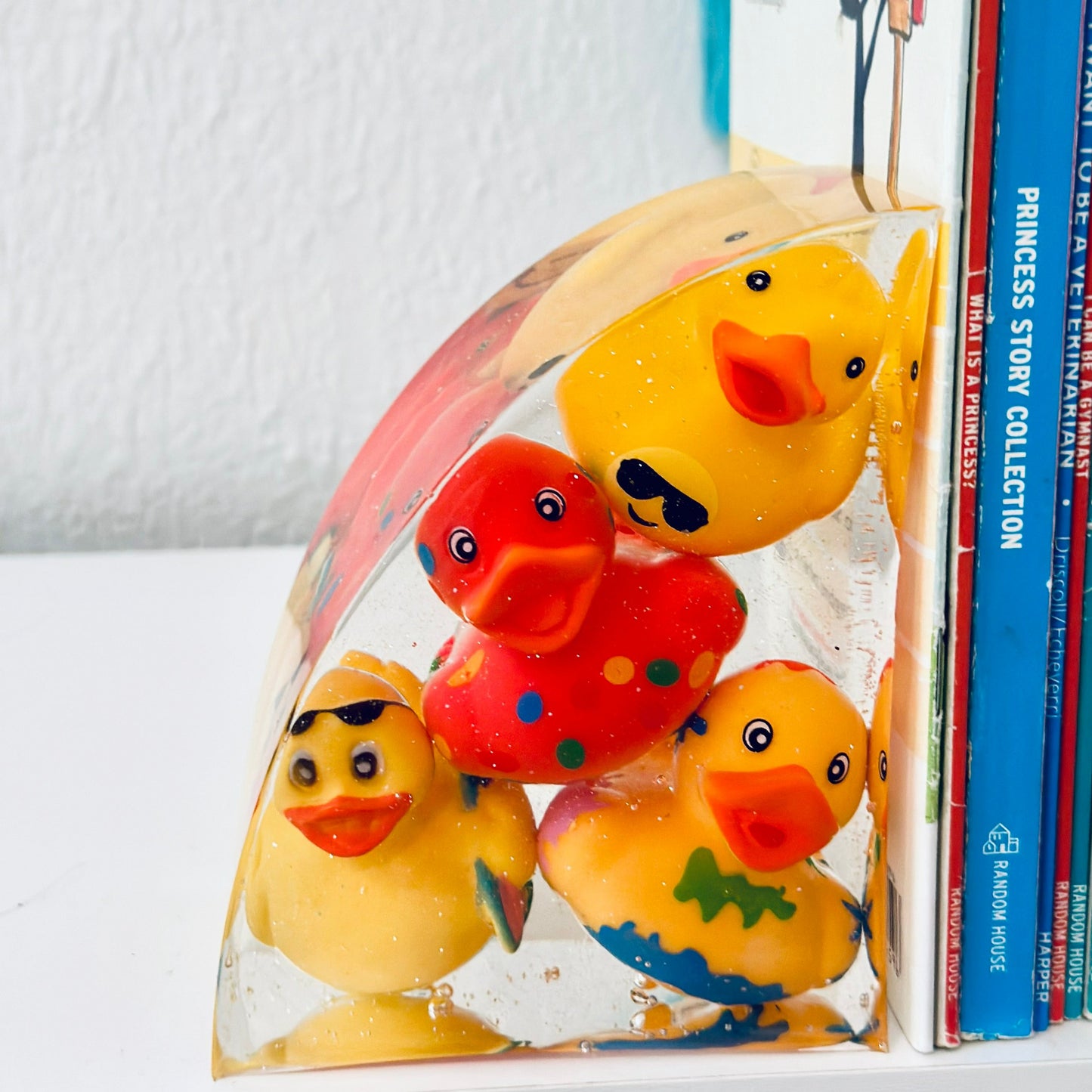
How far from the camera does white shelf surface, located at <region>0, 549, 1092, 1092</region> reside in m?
0.37

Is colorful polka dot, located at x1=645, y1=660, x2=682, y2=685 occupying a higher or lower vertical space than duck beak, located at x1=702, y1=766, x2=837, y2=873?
higher

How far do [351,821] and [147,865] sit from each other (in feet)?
0.56

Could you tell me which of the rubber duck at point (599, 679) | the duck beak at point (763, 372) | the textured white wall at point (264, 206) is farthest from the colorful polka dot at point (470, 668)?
the textured white wall at point (264, 206)

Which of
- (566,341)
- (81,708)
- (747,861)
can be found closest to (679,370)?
(566,341)

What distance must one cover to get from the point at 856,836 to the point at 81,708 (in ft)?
1.33

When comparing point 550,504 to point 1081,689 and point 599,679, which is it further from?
point 1081,689

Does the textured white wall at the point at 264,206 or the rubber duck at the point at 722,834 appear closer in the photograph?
the rubber duck at the point at 722,834

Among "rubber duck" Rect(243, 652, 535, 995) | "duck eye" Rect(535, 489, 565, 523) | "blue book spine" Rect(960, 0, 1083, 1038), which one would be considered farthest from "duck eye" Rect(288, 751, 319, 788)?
"blue book spine" Rect(960, 0, 1083, 1038)

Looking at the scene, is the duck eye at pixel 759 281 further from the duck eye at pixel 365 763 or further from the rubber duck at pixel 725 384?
the duck eye at pixel 365 763

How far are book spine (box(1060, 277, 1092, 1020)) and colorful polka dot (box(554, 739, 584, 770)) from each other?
16 centimetres

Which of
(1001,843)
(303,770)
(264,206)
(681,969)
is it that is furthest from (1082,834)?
(264,206)

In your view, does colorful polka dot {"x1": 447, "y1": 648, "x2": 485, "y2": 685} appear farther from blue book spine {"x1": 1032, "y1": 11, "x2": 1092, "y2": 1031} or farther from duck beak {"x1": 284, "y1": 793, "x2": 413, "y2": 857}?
blue book spine {"x1": 1032, "y1": 11, "x2": 1092, "y2": 1031}

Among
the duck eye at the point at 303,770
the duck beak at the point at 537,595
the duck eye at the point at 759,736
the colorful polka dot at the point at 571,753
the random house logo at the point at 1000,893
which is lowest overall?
the random house logo at the point at 1000,893

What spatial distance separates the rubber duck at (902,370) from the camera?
1.09 ft
